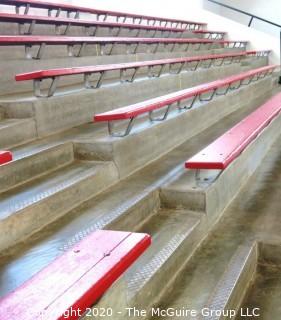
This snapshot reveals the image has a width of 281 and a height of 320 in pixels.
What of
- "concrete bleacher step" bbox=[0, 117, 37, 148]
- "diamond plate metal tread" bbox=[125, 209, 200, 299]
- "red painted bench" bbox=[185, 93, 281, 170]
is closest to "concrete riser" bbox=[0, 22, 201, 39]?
"concrete bleacher step" bbox=[0, 117, 37, 148]

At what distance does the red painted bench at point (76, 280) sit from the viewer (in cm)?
89

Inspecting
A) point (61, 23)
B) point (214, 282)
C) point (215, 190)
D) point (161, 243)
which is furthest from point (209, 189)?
point (61, 23)

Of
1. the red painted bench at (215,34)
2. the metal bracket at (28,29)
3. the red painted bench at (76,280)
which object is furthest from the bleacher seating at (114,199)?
the red painted bench at (215,34)

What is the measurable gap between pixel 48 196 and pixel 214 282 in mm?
765

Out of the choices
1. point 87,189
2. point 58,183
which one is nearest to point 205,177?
point 87,189

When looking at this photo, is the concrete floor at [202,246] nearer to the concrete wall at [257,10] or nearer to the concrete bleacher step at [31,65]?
the concrete bleacher step at [31,65]

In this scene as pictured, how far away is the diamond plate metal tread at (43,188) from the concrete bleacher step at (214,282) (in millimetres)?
649

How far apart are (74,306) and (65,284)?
0.10 metres

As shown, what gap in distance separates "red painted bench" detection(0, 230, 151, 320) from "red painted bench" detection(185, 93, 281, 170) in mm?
784

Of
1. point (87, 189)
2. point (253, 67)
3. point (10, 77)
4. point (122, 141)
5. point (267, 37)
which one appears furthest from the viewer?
point (267, 37)

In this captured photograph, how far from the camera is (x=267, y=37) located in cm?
810

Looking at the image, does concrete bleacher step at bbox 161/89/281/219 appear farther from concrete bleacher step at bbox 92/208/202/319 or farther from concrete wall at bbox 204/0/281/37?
concrete wall at bbox 204/0/281/37

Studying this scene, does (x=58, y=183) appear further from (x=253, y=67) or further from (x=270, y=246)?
(x=253, y=67)

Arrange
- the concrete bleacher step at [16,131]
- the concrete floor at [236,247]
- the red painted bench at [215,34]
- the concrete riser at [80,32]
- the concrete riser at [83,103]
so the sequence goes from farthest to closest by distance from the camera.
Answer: the red painted bench at [215,34]
the concrete riser at [80,32]
the concrete riser at [83,103]
the concrete bleacher step at [16,131]
the concrete floor at [236,247]
